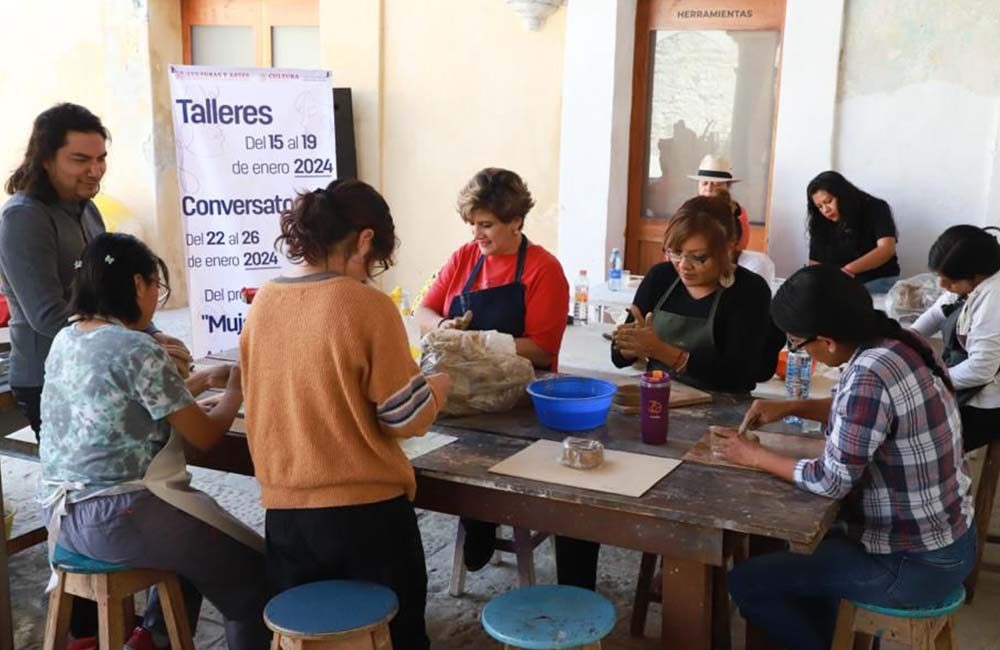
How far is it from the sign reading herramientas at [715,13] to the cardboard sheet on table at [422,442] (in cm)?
470

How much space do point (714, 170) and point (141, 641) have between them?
14.5ft

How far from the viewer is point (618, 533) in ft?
7.18

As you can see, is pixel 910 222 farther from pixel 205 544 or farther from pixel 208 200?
pixel 205 544

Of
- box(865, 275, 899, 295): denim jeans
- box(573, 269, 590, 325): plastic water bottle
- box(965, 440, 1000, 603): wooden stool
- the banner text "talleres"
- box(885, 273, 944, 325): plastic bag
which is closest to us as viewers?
box(965, 440, 1000, 603): wooden stool

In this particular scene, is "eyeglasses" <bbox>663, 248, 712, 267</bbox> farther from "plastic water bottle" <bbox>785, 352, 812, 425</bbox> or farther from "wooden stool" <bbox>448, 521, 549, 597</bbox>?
"wooden stool" <bbox>448, 521, 549, 597</bbox>

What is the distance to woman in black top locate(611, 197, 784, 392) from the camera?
304cm

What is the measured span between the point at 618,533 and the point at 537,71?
5.40 metres

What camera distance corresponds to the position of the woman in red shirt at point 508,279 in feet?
10.4

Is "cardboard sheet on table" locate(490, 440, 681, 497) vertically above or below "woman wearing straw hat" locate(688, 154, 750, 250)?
below

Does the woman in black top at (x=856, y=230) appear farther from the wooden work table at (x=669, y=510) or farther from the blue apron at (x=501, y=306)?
the wooden work table at (x=669, y=510)

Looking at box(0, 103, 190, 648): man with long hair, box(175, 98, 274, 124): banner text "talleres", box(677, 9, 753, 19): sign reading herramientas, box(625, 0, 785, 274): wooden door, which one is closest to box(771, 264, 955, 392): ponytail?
box(0, 103, 190, 648): man with long hair

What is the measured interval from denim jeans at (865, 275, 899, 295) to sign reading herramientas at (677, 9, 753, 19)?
1.96m

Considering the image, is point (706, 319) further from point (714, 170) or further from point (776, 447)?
point (714, 170)

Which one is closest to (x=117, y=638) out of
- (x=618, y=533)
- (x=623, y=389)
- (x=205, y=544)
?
(x=205, y=544)
